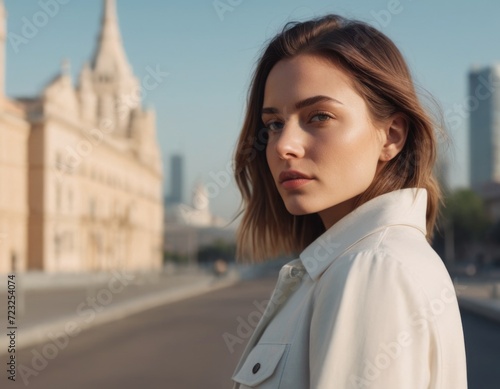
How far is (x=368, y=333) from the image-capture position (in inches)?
46.7

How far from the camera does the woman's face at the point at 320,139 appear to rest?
147 cm

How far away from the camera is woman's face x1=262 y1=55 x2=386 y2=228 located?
1.47 m

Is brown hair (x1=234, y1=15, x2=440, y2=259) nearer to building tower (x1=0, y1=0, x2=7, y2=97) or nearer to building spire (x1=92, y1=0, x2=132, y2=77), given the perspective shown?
building tower (x1=0, y1=0, x2=7, y2=97)

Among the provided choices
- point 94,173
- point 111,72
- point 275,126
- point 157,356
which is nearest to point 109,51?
point 111,72

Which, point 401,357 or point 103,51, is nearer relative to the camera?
point 401,357

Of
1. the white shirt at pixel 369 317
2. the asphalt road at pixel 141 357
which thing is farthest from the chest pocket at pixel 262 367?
the asphalt road at pixel 141 357

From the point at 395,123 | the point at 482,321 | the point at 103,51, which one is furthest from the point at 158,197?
the point at 395,123

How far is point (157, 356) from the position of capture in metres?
10.7

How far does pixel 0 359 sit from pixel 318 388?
1027 cm

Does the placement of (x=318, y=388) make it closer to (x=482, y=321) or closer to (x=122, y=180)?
(x=482, y=321)

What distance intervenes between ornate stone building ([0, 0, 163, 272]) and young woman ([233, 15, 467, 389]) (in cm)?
4484

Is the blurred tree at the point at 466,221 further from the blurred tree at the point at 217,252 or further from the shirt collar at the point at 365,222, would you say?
the shirt collar at the point at 365,222

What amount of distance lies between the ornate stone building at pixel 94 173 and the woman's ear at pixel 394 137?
1766 inches

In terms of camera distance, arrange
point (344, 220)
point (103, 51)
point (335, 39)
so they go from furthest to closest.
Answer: point (103, 51)
point (335, 39)
point (344, 220)
